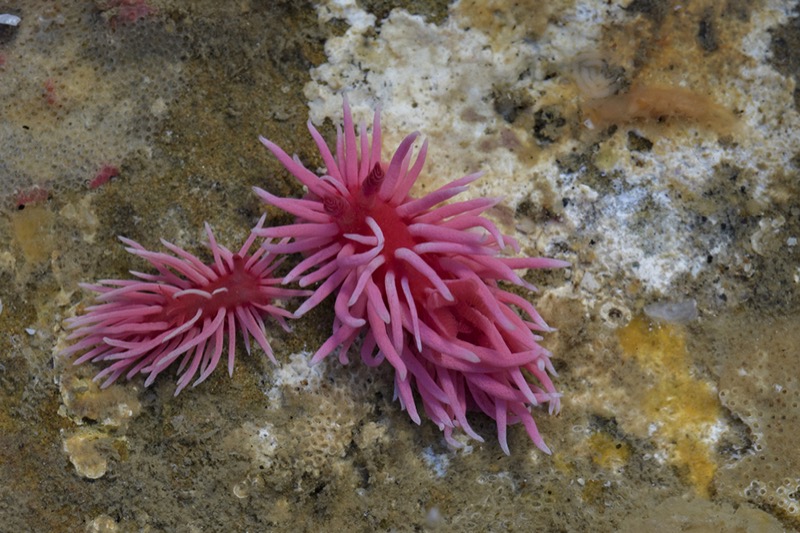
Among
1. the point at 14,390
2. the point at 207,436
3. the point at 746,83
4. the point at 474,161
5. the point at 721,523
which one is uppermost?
the point at 746,83

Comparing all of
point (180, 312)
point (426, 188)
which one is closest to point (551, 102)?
point (426, 188)

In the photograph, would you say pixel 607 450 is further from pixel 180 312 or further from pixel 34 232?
pixel 34 232

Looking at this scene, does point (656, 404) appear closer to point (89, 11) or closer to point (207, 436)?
point (207, 436)

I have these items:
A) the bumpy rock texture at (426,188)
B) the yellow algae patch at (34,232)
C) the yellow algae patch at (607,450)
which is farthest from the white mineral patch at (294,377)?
the yellow algae patch at (607,450)

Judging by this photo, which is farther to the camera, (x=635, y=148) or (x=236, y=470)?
(x=635, y=148)

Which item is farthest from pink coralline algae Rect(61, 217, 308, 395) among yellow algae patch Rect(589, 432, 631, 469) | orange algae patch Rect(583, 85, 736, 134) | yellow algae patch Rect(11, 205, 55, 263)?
orange algae patch Rect(583, 85, 736, 134)

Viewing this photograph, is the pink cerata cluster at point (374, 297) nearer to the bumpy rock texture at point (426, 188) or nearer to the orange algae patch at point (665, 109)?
the bumpy rock texture at point (426, 188)

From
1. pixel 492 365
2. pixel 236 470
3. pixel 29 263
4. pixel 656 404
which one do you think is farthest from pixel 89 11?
pixel 656 404
